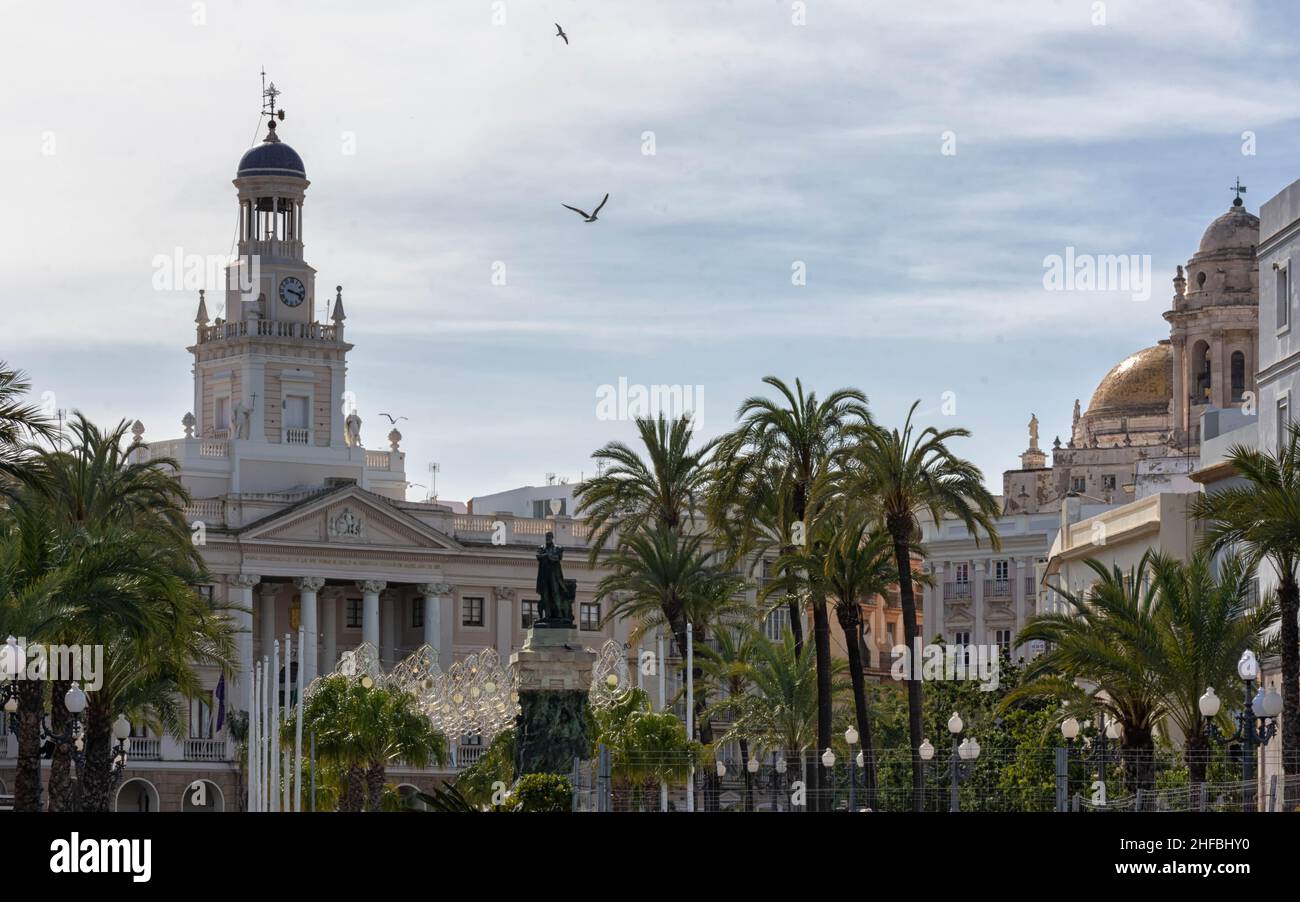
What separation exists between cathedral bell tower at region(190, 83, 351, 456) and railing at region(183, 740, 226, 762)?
2191cm

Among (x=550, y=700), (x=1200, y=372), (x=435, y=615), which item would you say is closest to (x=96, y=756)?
(x=550, y=700)

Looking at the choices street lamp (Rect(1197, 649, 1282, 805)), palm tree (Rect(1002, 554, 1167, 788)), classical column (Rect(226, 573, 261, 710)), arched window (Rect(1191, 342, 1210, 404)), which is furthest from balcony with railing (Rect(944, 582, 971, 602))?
street lamp (Rect(1197, 649, 1282, 805))

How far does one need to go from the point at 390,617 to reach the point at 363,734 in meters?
42.9

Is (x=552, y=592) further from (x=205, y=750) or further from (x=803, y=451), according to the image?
(x=205, y=750)

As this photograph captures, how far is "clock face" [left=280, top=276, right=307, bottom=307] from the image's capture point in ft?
372

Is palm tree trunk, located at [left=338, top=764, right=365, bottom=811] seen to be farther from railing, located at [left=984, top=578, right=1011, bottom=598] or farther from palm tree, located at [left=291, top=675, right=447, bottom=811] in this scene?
railing, located at [left=984, top=578, right=1011, bottom=598]

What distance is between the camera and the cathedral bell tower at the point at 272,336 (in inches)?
4427

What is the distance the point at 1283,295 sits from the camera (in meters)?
61.9

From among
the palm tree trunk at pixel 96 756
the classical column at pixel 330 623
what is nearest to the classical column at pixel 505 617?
the classical column at pixel 330 623

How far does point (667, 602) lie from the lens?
75.9m

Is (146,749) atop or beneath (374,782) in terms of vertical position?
atop

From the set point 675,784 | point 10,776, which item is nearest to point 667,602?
point 675,784
